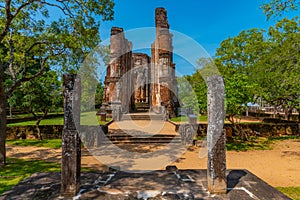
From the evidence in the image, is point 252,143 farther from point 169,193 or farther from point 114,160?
point 169,193

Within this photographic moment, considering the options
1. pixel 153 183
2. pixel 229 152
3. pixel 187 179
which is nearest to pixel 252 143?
pixel 229 152

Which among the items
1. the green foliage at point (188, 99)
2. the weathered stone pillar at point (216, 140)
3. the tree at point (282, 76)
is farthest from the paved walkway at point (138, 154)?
the tree at point (282, 76)

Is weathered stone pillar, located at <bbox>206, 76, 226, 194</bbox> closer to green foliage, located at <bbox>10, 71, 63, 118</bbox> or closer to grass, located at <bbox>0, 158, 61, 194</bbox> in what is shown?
grass, located at <bbox>0, 158, 61, 194</bbox>

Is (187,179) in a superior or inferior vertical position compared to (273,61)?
inferior

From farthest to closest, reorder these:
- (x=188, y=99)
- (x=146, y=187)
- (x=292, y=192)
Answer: (x=188, y=99)
(x=292, y=192)
(x=146, y=187)

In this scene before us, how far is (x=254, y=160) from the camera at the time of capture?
25.5ft

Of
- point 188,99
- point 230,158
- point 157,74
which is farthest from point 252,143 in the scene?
point 157,74

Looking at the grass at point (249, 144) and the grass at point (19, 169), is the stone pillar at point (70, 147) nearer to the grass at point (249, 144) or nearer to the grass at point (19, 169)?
the grass at point (19, 169)

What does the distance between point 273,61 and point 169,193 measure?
900 cm

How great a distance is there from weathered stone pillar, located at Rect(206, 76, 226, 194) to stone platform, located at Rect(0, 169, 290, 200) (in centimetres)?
27

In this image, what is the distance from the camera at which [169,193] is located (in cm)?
375

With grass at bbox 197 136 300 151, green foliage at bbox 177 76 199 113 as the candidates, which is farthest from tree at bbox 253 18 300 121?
green foliage at bbox 177 76 199 113

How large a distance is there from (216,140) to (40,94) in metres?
10.6

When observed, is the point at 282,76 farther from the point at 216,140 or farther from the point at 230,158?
the point at 216,140
